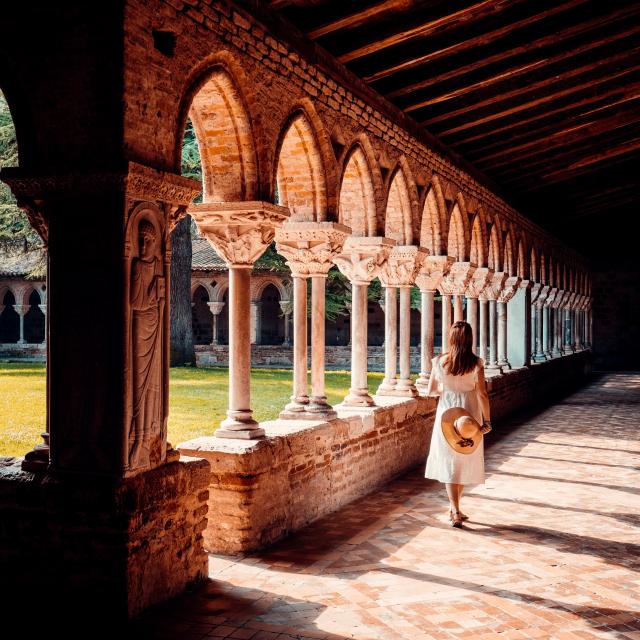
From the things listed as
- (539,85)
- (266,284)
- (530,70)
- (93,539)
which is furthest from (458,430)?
(266,284)

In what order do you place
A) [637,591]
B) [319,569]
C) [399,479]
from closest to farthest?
[637,591] → [319,569] → [399,479]

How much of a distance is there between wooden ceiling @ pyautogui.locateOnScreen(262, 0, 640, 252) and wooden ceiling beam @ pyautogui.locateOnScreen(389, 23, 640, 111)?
0.04 feet

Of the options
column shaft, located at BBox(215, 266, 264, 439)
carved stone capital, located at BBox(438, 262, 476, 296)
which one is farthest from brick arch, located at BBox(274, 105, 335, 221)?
carved stone capital, located at BBox(438, 262, 476, 296)

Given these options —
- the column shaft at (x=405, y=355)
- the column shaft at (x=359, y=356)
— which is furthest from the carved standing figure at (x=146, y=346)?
the column shaft at (x=405, y=355)

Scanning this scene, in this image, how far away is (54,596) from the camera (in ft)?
13.7

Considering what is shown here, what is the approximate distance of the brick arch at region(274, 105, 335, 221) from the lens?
263 inches

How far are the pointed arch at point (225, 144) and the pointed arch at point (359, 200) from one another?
93.3 inches

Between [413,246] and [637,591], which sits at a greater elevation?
[413,246]

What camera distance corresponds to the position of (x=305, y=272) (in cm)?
685

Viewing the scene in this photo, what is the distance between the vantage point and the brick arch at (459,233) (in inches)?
444

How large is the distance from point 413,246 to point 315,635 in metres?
5.79

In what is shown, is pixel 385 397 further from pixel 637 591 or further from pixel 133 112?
pixel 133 112

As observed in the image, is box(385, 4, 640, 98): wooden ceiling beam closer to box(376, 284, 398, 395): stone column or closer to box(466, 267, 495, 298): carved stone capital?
box(376, 284, 398, 395): stone column

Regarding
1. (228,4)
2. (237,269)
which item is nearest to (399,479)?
(237,269)
